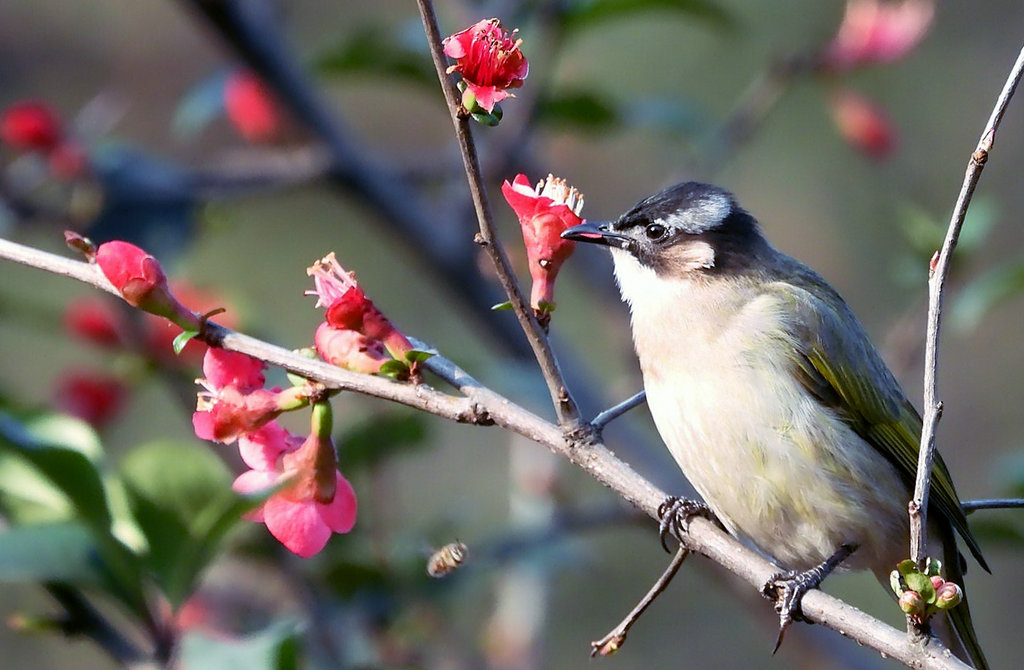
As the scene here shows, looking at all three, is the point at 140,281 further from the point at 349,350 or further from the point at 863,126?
the point at 863,126

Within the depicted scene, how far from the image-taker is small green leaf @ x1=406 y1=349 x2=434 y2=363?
1849mm

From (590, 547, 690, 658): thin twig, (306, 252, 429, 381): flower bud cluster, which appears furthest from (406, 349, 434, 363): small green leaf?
(590, 547, 690, 658): thin twig

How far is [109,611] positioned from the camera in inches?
172

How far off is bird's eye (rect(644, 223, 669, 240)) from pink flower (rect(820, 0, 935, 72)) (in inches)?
61.7

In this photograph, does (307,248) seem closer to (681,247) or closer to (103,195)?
(103,195)

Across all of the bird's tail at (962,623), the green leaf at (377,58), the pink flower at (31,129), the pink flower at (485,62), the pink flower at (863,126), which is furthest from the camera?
the pink flower at (863,126)

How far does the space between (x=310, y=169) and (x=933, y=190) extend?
6945 mm

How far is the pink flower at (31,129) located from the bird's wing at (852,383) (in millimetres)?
2105

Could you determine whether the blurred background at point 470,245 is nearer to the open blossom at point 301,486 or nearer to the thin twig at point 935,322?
the open blossom at point 301,486

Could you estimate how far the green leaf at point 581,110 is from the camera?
396cm

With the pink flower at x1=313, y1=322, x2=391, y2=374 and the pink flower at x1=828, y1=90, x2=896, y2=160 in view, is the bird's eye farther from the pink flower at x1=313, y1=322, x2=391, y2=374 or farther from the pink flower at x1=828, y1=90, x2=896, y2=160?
the pink flower at x1=828, y1=90, x2=896, y2=160

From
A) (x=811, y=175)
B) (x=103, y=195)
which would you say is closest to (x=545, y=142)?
(x=103, y=195)

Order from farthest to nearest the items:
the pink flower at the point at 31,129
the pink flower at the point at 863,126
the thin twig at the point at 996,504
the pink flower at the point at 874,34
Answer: the pink flower at the point at 863,126 < the pink flower at the point at 874,34 < the pink flower at the point at 31,129 < the thin twig at the point at 996,504

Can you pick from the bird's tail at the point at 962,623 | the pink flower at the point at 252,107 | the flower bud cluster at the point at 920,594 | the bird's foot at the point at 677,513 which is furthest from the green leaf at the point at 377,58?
the flower bud cluster at the point at 920,594
